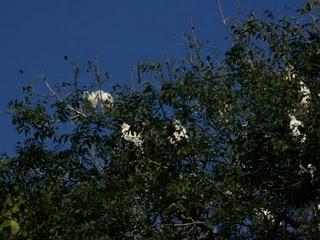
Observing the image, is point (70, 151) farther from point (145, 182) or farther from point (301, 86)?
point (301, 86)

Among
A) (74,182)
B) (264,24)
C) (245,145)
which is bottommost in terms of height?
(245,145)

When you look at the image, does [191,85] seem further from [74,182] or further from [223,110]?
[74,182]

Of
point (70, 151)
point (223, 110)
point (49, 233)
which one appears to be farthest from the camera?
point (70, 151)

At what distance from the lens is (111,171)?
31.0 ft

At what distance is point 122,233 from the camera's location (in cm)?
825

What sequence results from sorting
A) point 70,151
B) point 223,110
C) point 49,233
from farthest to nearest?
point 70,151 < point 223,110 < point 49,233

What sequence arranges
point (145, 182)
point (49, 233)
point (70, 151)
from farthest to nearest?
point (70, 151)
point (145, 182)
point (49, 233)

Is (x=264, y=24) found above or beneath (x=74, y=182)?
→ above

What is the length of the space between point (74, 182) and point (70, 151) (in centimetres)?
43

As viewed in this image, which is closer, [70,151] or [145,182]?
[145,182]

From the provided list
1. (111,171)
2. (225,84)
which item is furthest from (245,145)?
(111,171)

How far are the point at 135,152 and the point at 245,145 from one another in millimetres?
1353

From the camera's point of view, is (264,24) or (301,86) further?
(264,24)

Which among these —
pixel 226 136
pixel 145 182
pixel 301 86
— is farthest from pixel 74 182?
pixel 301 86
